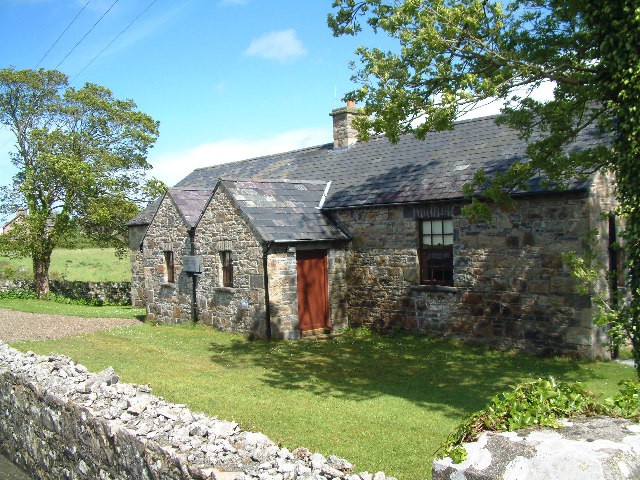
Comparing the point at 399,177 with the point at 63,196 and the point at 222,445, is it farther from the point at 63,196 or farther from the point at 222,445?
the point at 63,196

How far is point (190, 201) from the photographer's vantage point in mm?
19531

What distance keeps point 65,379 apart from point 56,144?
85.8ft

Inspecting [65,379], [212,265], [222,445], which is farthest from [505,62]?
[212,265]

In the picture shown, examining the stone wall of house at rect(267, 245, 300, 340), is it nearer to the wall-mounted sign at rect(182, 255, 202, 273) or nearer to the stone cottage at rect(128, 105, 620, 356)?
the stone cottage at rect(128, 105, 620, 356)

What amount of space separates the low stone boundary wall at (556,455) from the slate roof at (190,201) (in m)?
16.1

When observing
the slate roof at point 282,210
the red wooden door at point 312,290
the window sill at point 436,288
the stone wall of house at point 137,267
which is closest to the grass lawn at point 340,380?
the red wooden door at point 312,290

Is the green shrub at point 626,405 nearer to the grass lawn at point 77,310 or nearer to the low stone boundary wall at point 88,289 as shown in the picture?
the grass lawn at point 77,310

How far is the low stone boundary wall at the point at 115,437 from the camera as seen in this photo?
4441 mm

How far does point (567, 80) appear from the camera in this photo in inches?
357

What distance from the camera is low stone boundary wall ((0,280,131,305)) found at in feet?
95.5

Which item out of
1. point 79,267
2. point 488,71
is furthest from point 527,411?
point 79,267

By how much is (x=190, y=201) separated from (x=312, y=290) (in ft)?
18.8

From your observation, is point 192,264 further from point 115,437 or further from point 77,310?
point 115,437

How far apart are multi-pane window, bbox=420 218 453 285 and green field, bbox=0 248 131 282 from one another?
24.1 meters
